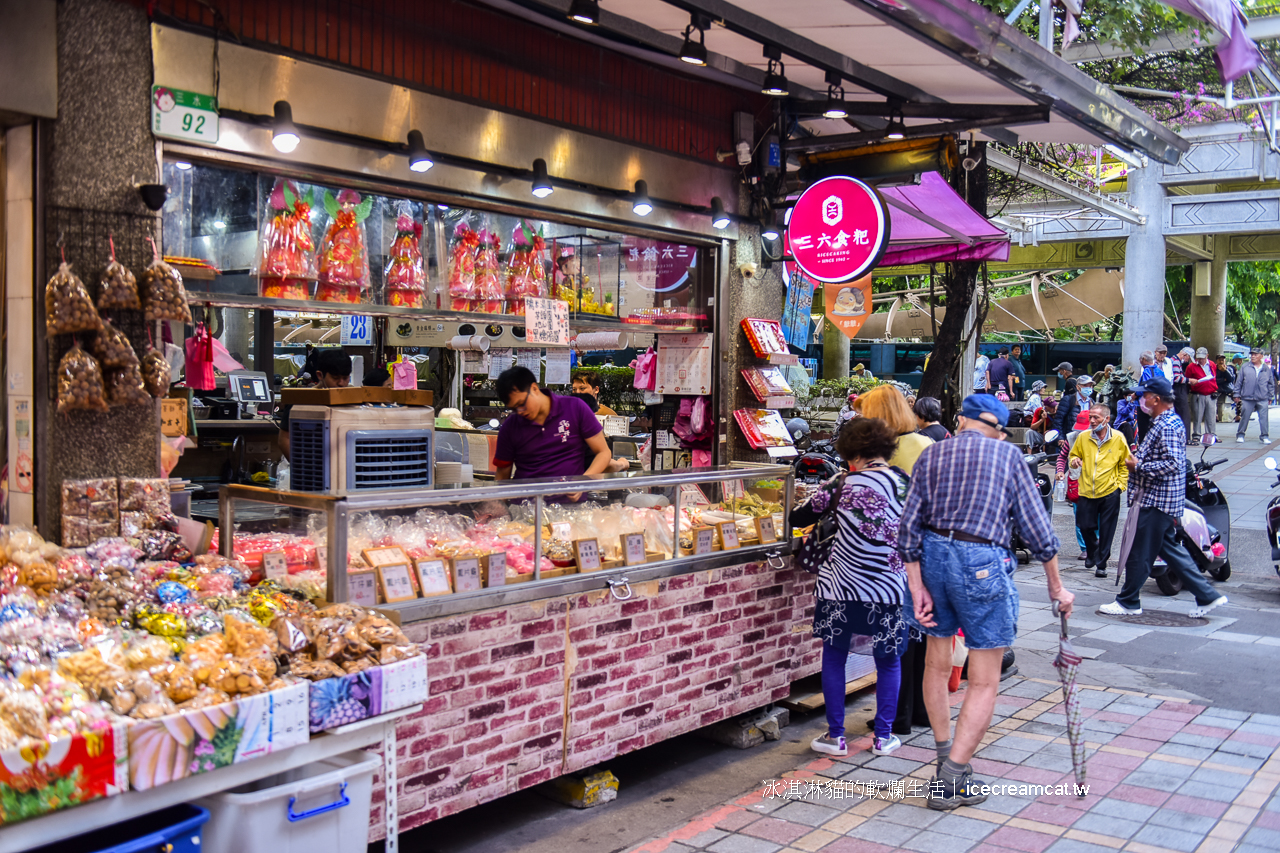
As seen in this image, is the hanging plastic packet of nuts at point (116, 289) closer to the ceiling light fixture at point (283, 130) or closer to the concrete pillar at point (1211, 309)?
the ceiling light fixture at point (283, 130)

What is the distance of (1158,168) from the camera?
18938mm

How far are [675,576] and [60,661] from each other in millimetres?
2963

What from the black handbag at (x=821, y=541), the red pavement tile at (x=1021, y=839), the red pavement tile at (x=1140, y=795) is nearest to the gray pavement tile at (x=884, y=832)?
the red pavement tile at (x=1021, y=839)

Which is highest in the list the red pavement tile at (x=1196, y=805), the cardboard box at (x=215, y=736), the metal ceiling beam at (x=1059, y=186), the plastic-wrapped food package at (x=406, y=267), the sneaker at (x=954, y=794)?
the metal ceiling beam at (x=1059, y=186)

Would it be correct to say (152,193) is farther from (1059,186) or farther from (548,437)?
(1059,186)

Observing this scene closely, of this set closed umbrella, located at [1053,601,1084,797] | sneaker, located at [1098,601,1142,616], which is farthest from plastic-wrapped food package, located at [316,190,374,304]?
sneaker, located at [1098,601,1142,616]

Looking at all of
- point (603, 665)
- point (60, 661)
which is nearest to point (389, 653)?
point (60, 661)

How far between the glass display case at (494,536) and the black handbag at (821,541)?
25cm

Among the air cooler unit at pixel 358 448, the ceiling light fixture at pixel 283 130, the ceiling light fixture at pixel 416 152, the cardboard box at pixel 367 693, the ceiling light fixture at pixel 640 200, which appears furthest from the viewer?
the ceiling light fixture at pixel 640 200

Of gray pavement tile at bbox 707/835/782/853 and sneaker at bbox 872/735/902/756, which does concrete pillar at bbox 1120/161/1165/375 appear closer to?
sneaker at bbox 872/735/902/756

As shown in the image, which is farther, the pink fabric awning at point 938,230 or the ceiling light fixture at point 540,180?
the pink fabric awning at point 938,230

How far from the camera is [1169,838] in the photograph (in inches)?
168

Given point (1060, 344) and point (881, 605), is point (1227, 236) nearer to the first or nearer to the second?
point (1060, 344)

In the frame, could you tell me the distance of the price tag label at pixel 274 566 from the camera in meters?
3.97
